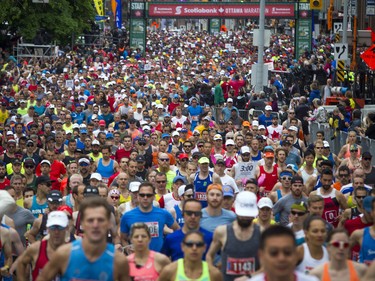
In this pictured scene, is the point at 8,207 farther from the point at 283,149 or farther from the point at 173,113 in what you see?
the point at 173,113

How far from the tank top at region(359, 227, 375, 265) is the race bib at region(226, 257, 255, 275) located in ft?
3.27

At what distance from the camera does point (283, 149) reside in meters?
18.4

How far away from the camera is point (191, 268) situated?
909cm

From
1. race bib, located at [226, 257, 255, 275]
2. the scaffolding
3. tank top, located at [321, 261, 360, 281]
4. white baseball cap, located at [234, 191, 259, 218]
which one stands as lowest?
the scaffolding

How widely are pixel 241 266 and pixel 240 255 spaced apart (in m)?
0.09

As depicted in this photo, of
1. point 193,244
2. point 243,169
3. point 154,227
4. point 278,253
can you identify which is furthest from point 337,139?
point 278,253

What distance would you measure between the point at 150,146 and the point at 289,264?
13892mm

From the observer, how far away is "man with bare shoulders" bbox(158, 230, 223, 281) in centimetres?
905

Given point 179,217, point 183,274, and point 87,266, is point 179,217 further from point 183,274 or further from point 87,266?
point 87,266

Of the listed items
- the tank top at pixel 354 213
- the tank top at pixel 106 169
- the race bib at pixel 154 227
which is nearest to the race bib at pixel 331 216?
the tank top at pixel 354 213

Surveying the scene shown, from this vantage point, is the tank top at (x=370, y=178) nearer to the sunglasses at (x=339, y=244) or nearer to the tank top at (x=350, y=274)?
the sunglasses at (x=339, y=244)

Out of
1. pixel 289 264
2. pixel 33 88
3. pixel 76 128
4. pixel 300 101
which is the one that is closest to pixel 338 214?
pixel 289 264

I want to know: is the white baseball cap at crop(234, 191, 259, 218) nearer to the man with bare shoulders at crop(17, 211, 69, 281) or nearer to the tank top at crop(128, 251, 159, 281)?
the tank top at crop(128, 251, 159, 281)

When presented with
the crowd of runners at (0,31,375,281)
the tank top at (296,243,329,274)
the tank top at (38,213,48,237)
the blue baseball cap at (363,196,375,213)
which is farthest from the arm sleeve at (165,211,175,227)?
the tank top at (296,243,329,274)
